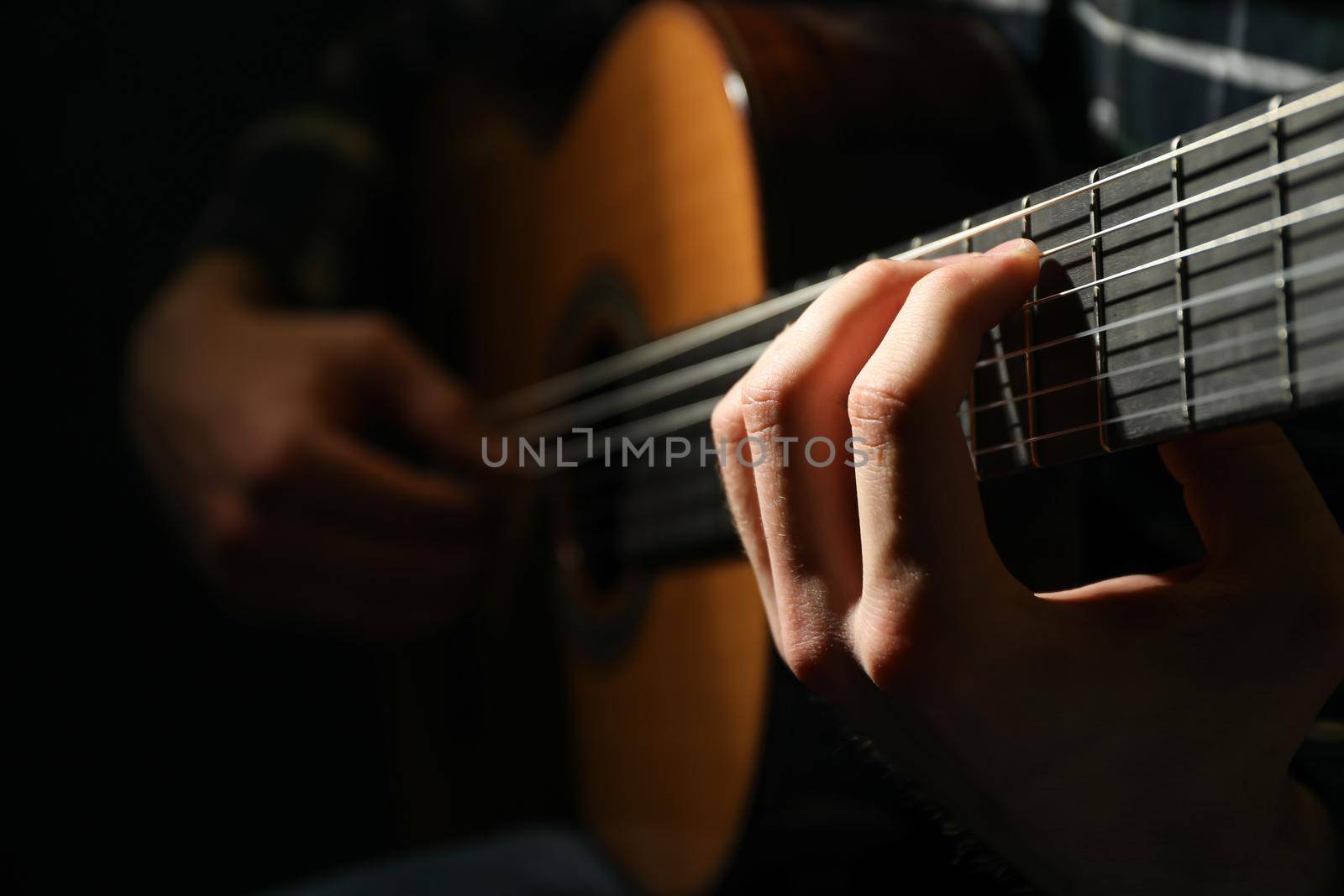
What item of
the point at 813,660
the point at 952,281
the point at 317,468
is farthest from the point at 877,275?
the point at 317,468

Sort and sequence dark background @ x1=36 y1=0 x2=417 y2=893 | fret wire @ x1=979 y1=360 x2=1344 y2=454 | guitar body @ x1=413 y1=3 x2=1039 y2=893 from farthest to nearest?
dark background @ x1=36 y1=0 x2=417 y2=893
guitar body @ x1=413 y1=3 x2=1039 y2=893
fret wire @ x1=979 y1=360 x2=1344 y2=454

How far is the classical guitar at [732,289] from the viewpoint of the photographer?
0.93 ft

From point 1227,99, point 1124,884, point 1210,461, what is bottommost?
point 1124,884

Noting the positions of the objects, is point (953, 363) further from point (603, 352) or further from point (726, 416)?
point (603, 352)

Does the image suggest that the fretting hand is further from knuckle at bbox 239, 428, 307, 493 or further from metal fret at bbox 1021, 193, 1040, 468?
knuckle at bbox 239, 428, 307, 493

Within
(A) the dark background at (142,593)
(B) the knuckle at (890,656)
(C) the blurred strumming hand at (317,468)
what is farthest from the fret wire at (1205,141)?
(A) the dark background at (142,593)

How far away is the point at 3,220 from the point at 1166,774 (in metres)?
1.40

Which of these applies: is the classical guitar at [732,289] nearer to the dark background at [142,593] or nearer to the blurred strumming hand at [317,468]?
the blurred strumming hand at [317,468]

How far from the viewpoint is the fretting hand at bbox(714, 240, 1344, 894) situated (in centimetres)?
31

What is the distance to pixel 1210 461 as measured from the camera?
1.03 ft

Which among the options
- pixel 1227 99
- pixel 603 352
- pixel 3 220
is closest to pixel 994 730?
pixel 1227 99

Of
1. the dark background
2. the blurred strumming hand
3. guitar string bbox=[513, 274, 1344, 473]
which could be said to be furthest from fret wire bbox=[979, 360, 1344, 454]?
the dark background

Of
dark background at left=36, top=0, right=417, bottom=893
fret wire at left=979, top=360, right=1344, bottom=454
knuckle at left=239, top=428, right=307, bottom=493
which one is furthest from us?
dark background at left=36, top=0, right=417, bottom=893

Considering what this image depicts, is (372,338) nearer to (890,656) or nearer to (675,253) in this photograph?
(675,253)
